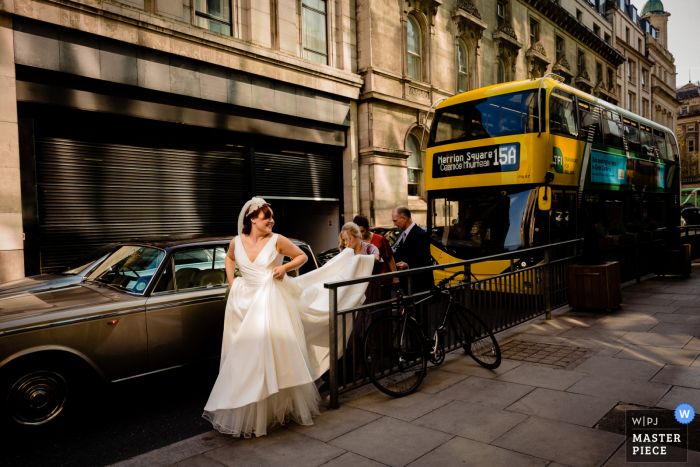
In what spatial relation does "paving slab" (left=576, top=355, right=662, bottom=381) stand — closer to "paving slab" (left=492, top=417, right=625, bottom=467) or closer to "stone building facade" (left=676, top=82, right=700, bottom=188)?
"paving slab" (left=492, top=417, right=625, bottom=467)

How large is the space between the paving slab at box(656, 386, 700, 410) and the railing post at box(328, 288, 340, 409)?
2627 mm

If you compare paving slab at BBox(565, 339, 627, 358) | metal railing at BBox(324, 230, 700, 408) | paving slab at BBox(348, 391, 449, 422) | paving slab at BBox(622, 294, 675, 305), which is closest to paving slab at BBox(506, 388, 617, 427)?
paving slab at BBox(348, 391, 449, 422)

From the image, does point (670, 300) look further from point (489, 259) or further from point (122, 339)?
point (122, 339)

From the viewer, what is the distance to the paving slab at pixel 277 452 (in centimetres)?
323

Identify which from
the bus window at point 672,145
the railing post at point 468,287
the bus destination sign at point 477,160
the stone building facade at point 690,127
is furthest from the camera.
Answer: the stone building facade at point 690,127

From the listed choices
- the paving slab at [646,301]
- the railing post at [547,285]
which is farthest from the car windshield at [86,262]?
the paving slab at [646,301]

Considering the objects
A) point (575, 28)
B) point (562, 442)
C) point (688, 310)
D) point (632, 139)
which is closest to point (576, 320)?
point (688, 310)

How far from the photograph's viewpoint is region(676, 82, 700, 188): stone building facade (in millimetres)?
62125

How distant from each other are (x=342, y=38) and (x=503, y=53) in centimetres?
1144

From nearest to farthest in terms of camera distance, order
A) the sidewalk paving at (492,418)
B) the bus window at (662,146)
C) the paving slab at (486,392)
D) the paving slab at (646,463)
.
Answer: the paving slab at (646,463) < the sidewalk paving at (492,418) < the paving slab at (486,392) < the bus window at (662,146)

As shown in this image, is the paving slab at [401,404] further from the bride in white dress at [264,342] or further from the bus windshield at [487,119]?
the bus windshield at [487,119]

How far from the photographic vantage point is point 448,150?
10062 millimetres

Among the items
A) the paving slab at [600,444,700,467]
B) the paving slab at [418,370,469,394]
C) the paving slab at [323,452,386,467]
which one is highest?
the paving slab at [600,444,700,467]

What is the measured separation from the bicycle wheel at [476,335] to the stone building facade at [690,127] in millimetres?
70735
